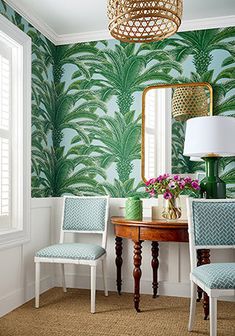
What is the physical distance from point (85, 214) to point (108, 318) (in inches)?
39.0

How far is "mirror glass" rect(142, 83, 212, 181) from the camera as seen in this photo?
145 inches

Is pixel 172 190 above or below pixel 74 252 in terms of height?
above

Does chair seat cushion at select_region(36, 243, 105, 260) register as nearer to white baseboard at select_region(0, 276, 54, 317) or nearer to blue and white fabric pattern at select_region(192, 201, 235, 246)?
white baseboard at select_region(0, 276, 54, 317)

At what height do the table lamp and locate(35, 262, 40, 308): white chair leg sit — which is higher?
the table lamp

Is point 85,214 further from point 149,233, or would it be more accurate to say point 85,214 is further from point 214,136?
point 214,136

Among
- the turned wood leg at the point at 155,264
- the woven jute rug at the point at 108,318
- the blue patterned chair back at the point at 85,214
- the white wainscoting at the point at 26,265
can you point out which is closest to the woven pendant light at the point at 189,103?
the blue patterned chair back at the point at 85,214

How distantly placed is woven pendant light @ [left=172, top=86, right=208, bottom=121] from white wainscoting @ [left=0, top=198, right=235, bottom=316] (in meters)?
0.84

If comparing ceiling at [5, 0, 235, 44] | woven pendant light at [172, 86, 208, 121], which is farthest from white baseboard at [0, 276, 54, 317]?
ceiling at [5, 0, 235, 44]

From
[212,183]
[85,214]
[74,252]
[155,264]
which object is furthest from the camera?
[85,214]

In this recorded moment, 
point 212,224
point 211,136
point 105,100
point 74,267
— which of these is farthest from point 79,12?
point 74,267

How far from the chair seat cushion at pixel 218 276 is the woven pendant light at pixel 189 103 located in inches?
61.5

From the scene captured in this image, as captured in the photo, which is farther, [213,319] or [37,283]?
[37,283]

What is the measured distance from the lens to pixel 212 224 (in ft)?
9.24

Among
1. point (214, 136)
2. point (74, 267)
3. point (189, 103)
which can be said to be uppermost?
point (189, 103)
